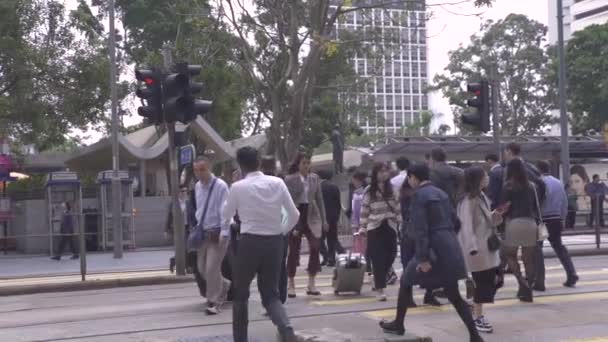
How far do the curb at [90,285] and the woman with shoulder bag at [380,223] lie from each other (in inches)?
166

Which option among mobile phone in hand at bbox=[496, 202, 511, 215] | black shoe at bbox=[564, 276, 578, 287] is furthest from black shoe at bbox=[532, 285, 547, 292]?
mobile phone in hand at bbox=[496, 202, 511, 215]

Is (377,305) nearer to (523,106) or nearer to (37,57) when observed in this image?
(37,57)

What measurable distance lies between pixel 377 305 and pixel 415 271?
7.68 ft

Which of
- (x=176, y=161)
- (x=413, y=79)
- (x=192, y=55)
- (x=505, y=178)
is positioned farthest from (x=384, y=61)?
(x=413, y=79)

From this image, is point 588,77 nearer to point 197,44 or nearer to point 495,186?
point 197,44

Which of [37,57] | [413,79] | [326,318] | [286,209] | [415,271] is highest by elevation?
[413,79]

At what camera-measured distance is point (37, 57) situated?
77.5 ft

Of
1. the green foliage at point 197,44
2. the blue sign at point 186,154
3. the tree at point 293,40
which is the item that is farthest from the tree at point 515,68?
the blue sign at point 186,154

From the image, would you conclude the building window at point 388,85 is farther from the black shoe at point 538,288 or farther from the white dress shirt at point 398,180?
the black shoe at point 538,288

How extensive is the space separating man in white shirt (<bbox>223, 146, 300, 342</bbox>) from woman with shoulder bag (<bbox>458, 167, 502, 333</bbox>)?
207 centimetres

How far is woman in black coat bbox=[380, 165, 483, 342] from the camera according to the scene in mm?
7445

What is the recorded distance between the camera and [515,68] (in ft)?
161

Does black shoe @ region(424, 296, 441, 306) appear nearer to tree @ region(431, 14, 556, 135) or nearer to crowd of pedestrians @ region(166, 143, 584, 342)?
crowd of pedestrians @ region(166, 143, 584, 342)

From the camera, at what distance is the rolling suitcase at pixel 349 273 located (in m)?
10.5
